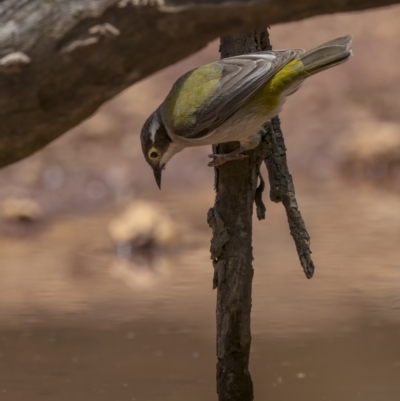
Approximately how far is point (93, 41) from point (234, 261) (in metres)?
1.93

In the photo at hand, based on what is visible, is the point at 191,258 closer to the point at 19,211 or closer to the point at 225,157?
the point at 19,211

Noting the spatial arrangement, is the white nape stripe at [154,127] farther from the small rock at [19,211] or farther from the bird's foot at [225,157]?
the small rock at [19,211]

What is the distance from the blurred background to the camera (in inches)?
189

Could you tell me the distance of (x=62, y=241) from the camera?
736cm

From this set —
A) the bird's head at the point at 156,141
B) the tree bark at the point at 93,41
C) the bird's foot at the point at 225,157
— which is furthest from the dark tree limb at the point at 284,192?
the tree bark at the point at 93,41

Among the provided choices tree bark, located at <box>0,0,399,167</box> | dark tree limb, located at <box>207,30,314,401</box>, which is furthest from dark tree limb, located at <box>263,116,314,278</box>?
tree bark, located at <box>0,0,399,167</box>

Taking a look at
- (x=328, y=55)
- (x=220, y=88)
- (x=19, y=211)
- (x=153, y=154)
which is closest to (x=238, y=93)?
(x=220, y=88)

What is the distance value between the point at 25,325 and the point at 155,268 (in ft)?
4.07

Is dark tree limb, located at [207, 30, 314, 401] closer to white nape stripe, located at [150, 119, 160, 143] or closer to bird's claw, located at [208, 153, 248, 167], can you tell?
bird's claw, located at [208, 153, 248, 167]

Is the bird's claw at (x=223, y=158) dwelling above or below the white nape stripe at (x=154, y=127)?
below

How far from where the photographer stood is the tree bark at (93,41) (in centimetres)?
248

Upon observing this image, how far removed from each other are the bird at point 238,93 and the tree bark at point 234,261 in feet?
0.35

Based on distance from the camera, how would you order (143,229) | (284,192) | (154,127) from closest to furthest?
(284,192) → (154,127) → (143,229)

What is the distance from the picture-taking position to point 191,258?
6703 millimetres
